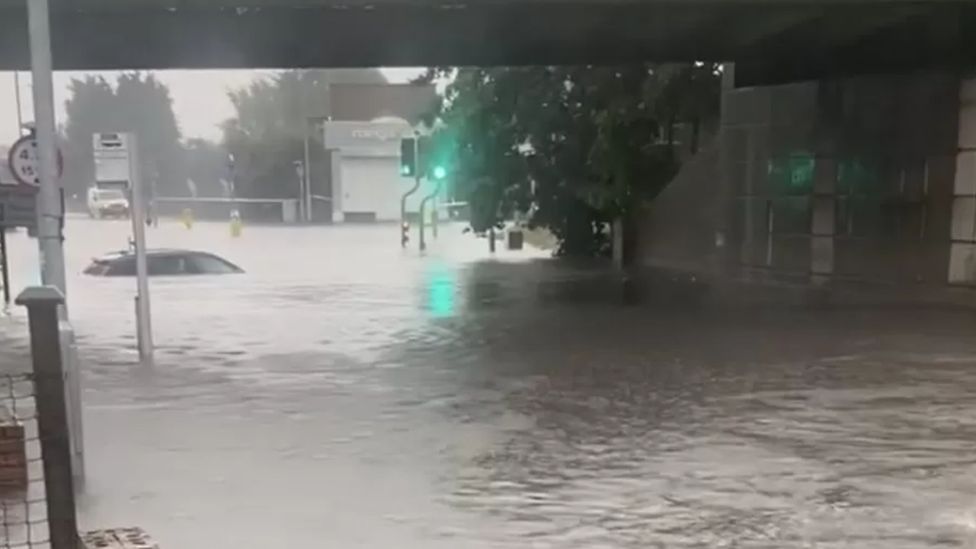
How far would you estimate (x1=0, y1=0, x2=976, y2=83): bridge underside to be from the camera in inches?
517

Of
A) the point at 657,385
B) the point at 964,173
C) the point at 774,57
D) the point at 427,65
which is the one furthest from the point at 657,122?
the point at 657,385

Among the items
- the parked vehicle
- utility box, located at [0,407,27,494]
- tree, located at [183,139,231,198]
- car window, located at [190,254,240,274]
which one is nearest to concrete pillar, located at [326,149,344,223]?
tree, located at [183,139,231,198]

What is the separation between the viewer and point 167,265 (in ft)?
76.1

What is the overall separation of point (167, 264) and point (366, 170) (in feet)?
101

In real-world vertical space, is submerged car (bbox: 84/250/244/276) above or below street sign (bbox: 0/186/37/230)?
below

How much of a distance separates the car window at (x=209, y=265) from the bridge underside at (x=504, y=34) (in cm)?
568

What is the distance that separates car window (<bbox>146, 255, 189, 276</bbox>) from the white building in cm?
2741

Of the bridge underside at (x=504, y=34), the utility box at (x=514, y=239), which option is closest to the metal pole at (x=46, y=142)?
the bridge underside at (x=504, y=34)

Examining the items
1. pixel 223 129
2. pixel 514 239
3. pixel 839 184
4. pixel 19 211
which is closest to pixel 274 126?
pixel 223 129

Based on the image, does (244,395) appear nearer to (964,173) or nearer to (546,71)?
(964,173)

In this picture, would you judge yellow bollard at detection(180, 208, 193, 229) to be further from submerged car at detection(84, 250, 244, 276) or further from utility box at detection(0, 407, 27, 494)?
utility box at detection(0, 407, 27, 494)

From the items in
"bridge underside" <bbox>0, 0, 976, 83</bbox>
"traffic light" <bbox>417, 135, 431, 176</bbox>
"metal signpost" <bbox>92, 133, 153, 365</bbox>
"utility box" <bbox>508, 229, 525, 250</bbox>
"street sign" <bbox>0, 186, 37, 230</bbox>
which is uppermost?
"bridge underside" <bbox>0, 0, 976, 83</bbox>

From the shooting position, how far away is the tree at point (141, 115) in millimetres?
60344

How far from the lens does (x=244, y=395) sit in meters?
9.45
